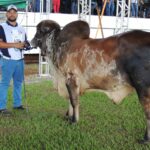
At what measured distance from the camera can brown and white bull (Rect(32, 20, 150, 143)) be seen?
654 cm

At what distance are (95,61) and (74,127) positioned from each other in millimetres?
1178

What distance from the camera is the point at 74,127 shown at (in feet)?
24.3

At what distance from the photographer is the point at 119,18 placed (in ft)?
62.4

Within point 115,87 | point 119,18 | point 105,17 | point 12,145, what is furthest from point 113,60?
point 105,17

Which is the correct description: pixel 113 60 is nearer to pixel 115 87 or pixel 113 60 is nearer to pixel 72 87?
pixel 115 87

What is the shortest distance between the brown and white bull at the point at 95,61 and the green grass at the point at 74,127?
38 centimetres

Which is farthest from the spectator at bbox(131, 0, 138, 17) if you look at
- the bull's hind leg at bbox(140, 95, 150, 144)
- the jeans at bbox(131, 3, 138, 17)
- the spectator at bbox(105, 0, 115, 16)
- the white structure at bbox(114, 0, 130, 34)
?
the bull's hind leg at bbox(140, 95, 150, 144)

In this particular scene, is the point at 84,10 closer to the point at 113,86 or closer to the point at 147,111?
the point at 113,86

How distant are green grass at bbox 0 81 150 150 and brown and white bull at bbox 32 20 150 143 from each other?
0.38 m

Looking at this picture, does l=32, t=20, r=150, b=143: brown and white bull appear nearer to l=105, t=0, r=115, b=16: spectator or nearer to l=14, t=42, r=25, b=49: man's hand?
l=14, t=42, r=25, b=49: man's hand

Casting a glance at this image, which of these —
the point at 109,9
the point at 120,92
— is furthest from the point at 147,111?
the point at 109,9

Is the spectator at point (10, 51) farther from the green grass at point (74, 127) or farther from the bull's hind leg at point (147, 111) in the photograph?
the bull's hind leg at point (147, 111)

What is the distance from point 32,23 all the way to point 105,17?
12.8ft

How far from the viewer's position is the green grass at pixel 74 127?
6344mm
